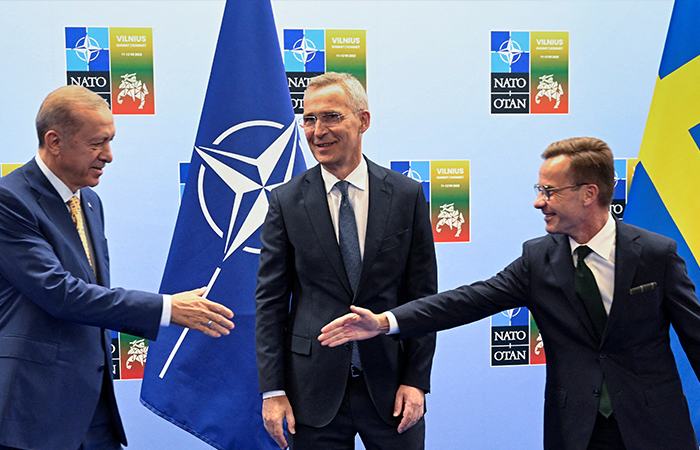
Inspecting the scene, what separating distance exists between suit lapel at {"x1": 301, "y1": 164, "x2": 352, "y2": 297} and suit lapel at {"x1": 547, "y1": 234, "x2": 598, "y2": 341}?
0.68 m

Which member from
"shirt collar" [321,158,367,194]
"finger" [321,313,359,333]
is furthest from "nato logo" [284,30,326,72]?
"finger" [321,313,359,333]

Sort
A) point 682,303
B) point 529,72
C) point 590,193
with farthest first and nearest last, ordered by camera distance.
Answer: point 529,72, point 590,193, point 682,303

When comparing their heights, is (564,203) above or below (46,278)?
above

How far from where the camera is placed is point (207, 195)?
2.76 meters

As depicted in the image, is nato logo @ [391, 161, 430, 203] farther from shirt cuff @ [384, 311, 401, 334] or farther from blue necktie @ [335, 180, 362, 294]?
shirt cuff @ [384, 311, 401, 334]

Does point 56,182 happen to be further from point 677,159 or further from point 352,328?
point 677,159

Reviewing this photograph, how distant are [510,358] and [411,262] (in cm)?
208

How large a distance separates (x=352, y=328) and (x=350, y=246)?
29 cm

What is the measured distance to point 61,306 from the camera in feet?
6.52

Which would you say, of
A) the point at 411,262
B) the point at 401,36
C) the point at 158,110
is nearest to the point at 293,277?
the point at 411,262

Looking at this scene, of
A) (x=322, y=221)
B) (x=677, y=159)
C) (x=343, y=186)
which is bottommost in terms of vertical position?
(x=322, y=221)

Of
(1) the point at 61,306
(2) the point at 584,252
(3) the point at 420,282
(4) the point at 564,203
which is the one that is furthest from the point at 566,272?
(1) the point at 61,306

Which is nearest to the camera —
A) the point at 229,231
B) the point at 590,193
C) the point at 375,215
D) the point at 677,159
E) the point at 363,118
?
the point at 590,193

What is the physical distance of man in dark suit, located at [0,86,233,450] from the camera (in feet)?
6.55
